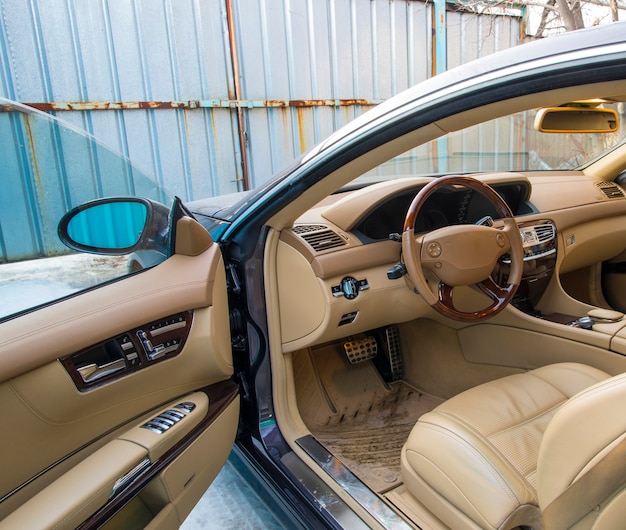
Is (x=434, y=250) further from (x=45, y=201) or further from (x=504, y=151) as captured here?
(x=504, y=151)

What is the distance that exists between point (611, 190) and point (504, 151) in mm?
3164

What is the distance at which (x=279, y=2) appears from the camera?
491cm

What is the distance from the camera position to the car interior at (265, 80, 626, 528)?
120 cm

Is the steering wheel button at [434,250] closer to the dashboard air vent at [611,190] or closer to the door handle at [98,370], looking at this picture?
the door handle at [98,370]

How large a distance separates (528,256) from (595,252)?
0.76 meters

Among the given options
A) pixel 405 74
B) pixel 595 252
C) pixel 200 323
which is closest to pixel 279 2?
pixel 405 74

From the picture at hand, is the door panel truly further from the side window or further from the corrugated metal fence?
the corrugated metal fence

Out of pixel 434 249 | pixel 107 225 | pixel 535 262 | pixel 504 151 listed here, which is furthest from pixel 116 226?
pixel 504 151

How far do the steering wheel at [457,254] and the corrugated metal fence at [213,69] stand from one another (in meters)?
3.35

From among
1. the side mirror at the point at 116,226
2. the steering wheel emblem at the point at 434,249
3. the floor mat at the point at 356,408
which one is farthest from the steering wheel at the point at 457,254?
the side mirror at the point at 116,226

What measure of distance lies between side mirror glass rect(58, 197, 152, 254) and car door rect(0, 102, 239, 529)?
0.26ft

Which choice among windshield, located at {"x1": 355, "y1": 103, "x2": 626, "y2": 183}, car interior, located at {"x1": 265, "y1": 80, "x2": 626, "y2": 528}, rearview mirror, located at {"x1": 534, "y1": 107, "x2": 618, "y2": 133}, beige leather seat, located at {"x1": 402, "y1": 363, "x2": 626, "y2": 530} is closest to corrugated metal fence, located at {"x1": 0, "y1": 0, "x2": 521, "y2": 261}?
windshield, located at {"x1": 355, "y1": 103, "x2": 626, "y2": 183}

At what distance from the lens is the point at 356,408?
239cm

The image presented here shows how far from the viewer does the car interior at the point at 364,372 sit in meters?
1.08
